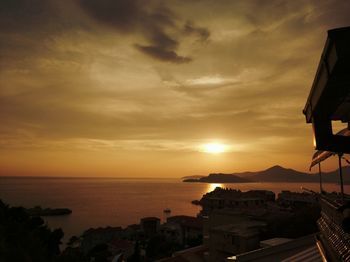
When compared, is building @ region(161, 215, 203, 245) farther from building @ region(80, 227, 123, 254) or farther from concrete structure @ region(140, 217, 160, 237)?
building @ region(80, 227, 123, 254)

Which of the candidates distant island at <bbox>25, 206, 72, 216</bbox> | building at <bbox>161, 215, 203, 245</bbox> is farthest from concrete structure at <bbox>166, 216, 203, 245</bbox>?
distant island at <bbox>25, 206, 72, 216</bbox>

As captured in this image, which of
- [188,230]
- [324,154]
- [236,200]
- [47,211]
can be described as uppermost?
[324,154]

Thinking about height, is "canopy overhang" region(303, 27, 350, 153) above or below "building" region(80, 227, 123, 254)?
above

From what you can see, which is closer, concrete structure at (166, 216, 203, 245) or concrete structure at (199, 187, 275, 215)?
concrete structure at (166, 216, 203, 245)

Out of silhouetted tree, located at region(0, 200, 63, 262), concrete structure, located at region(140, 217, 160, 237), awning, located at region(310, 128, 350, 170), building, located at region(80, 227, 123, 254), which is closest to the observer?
awning, located at region(310, 128, 350, 170)

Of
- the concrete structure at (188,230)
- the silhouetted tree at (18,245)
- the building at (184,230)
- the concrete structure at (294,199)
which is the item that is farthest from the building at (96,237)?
the silhouetted tree at (18,245)

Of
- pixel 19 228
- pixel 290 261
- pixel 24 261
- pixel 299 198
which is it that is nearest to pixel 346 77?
pixel 290 261

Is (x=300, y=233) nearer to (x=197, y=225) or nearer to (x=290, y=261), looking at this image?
(x=290, y=261)

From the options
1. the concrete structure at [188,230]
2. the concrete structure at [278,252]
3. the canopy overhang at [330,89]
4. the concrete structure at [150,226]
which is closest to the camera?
the canopy overhang at [330,89]

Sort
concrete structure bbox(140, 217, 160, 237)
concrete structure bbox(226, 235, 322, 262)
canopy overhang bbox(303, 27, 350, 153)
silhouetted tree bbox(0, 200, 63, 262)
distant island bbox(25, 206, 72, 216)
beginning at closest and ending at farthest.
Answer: canopy overhang bbox(303, 27, 350, 153) → concrete structure bbox(226, 235, 322, 262) → silhouetted tree bbox(0, 200, 63, 262) → concrete structure bbox(140, 217, 160, 237) → distant island bbox(25, 206, 72, 216)

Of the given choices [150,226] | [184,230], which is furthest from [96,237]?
[184,230]

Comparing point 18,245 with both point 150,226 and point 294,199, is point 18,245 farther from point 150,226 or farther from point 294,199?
point 294,199

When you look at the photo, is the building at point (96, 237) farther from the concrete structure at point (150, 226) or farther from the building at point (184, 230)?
the building at point (184, 230)

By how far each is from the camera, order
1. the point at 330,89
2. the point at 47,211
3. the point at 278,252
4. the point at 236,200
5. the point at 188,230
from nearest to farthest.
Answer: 1. the point at 330,89
2. the point at 278,252
3. the point at 188,230
4. the point at 236,200
5. the point at 47,211
